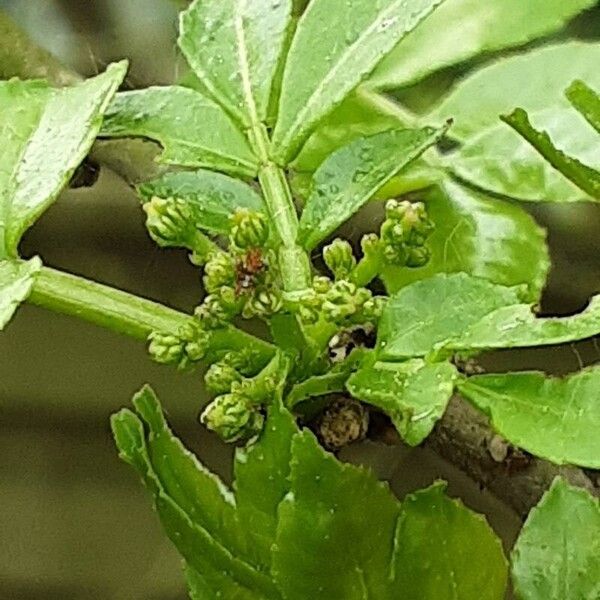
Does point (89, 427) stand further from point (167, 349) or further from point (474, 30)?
point (167, 349)

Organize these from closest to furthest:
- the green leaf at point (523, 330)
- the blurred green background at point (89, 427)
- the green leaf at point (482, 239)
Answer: the green leaf at point (523, 330) < the green leaf at point (482, 239) < the blurred green background at point (89, 427)

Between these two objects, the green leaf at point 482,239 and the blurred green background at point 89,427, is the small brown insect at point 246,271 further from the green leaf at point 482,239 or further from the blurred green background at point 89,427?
the blurred green background at point 89,427

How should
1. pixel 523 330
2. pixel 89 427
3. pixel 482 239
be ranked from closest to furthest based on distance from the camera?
1. pixel 523 330
2. pixel 482 239
3. pixel 89 427

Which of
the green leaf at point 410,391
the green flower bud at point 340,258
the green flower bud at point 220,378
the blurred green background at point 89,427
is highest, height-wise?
the green flower bud at point 340,258

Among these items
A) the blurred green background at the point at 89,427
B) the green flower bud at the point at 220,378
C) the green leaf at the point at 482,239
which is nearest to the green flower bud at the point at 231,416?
the green flower bud at the point at 220,378

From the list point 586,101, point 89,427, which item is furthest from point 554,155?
point 89,427

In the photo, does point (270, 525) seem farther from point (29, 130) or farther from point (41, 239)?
point (41, 239)

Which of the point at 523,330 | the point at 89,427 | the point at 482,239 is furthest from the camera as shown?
the point at 89,427
